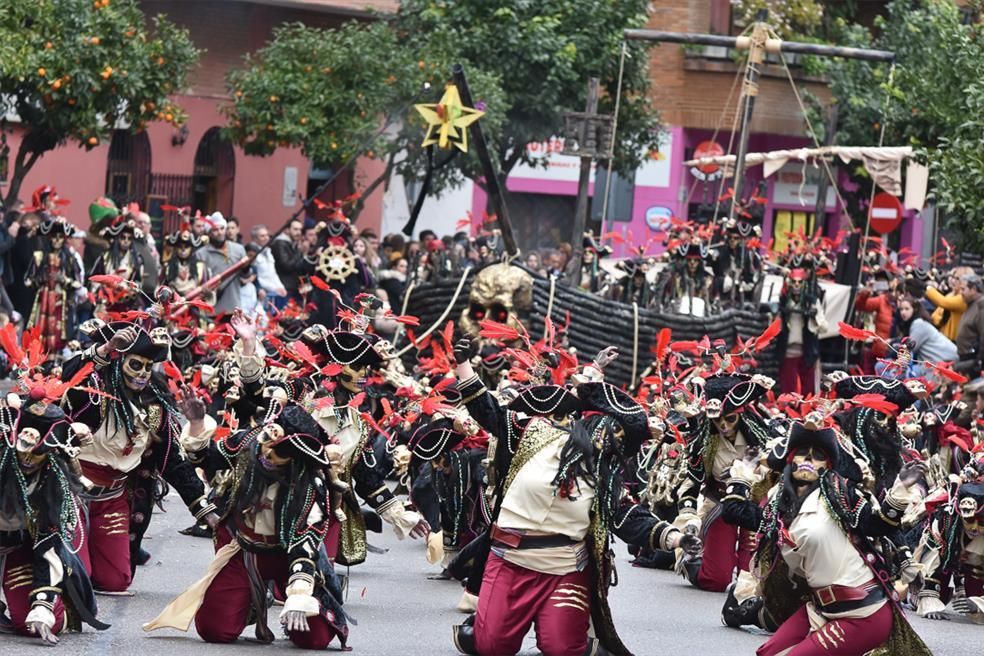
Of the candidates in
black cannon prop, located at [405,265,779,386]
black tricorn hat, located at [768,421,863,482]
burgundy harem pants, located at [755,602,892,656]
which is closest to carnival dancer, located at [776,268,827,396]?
black cannon prop, located at [405,265,779,386]

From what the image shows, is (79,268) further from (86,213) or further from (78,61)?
(86,213)

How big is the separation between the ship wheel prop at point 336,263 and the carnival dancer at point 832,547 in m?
10.6

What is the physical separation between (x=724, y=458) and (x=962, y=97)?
9.24m

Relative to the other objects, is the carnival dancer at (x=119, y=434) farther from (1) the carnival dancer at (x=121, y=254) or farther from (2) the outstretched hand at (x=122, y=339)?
(1) the carnival dancer at (x=121, y=254)

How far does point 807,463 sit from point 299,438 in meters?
2.30

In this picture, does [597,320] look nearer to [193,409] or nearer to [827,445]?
[193,409]

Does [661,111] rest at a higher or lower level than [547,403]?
higher

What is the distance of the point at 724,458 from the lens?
12938 mm

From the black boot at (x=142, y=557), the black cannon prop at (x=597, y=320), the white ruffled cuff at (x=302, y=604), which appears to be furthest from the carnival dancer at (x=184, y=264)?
the white ruffled cuff at (x=302, y=604)

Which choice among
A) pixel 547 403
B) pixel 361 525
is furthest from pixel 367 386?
pixel 547 403

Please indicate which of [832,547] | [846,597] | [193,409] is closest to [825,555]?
[832,547]

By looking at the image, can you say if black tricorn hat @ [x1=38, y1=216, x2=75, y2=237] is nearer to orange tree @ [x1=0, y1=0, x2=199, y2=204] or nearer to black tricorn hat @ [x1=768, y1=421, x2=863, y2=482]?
orange tree @ [x1=0, y1=0, x2=199, y2=204]

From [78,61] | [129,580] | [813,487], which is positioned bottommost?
[129,580]

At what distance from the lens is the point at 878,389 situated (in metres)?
12.3
